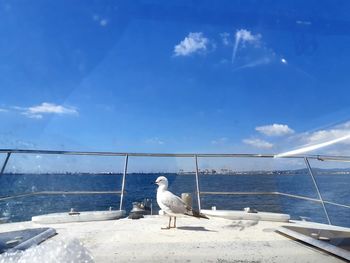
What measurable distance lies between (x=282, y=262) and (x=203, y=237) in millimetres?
807

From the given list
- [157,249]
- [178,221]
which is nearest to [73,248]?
[157,249]

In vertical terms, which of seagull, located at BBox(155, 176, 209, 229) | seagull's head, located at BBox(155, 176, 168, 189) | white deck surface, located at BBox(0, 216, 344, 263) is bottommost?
white deck surface, located at BBox(0, 216, 344, 263)

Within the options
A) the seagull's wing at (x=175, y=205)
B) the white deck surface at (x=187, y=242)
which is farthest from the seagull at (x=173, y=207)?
the white deck surface at (x=187, y=242)

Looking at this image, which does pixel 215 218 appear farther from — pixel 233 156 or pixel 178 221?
pixel 233 156

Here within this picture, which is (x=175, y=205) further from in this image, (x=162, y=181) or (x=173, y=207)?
(x=162, y=181)

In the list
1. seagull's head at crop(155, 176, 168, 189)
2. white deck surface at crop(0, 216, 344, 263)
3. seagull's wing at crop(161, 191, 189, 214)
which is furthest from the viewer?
seagull's head at crop(155, 176, 168, 189)

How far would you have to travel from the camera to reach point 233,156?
421cm

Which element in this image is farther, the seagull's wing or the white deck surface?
the seagull's wing

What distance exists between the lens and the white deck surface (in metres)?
1.81

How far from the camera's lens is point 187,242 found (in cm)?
225

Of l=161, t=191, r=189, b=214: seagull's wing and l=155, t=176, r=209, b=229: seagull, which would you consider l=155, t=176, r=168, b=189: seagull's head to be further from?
l=161, t=191, r=189, b=214: seagull's wing

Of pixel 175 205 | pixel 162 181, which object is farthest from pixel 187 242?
pixel 162 181

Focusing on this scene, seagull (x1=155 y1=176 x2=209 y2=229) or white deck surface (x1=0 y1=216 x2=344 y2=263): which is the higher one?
seagull (x1=155 y1=176 x2=209 y2=229)

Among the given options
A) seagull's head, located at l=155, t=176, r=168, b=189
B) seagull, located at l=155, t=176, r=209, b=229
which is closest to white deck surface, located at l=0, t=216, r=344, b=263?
seagull, located at l=155, t=176, r=209, b=229
